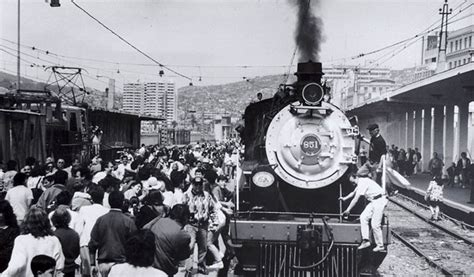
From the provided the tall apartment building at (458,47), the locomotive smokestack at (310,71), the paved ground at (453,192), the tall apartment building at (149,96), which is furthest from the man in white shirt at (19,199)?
the tall apartment building at (149,96)

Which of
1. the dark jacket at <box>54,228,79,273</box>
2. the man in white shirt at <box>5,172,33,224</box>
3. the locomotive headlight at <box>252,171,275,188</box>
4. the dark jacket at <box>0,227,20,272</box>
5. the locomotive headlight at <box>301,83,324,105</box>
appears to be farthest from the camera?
the locomotive headlight at <box>301,83,324,105</box>

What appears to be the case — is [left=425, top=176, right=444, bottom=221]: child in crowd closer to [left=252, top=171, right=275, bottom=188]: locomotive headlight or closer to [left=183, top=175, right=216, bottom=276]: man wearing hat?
[left=252, top=171, right=275, bottom=188]: locomotive headlight

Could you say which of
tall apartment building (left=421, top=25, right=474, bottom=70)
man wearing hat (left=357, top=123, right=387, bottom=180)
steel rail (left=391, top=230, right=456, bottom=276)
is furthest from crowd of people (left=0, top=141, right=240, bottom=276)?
tall apartment building (left=421, top=25, right=474, bottom=70)

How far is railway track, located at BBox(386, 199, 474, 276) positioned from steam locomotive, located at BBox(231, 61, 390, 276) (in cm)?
271

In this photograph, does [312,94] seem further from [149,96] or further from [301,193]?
[149,96]

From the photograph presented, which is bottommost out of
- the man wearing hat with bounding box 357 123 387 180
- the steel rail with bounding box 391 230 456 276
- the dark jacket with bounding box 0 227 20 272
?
the steel rail with bounding box 391 230 456 276

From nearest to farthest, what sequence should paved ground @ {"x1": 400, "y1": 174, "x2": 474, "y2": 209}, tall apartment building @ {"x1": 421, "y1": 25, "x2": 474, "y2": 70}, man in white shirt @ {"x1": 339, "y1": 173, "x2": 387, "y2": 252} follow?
1. man in white shirt @ {"x1": 339, "y1": 173, "x2": 387, "y2": 252}
2. paved ground @ {"x1": 400, "y1": 174, "x2": 474, "y2": 209}
3. tall apartment building @ {"x1": 421, "y1": 25, "x2": 474, "y2": 70}

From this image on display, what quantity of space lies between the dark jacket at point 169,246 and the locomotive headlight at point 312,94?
3.05 m

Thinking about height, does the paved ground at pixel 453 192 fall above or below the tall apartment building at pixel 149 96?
below

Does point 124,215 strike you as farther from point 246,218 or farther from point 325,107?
point 325,107

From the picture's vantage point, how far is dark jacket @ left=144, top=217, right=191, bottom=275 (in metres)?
5.73

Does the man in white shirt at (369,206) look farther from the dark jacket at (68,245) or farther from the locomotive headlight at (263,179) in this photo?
the dark jacket at (68,245)

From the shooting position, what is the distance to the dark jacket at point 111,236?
593 cm

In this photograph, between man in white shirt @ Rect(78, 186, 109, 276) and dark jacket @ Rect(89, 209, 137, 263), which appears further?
man in white shirt @ Rect(78, 186, 109, 276)
